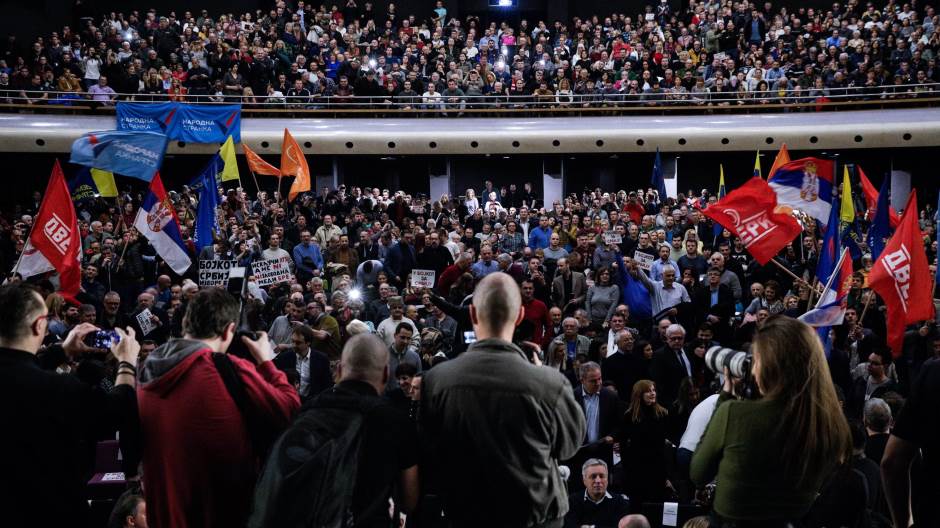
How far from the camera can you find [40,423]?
10.0 ft

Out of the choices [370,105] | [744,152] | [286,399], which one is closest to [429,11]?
[370,105]

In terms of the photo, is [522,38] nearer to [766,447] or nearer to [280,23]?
[280,23]

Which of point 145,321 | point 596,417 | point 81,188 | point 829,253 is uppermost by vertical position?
point 81,188

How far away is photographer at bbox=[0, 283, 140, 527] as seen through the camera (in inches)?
120

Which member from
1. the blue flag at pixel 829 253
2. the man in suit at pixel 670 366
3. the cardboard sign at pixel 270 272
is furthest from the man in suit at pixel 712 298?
the cardboard sign at pixel 270 272

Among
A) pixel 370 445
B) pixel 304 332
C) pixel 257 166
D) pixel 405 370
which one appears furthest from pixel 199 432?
pixel 257 166

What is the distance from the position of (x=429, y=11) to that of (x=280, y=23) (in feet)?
19.3

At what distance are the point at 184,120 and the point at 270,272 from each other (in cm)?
1034

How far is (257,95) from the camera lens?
2070 centimetres

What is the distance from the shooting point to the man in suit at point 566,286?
1045cm

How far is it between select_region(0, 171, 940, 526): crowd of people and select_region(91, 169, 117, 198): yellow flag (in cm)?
53

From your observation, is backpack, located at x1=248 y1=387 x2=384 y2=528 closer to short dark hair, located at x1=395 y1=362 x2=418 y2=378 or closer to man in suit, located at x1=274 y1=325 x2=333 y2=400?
short dark hair, located at x1=395 y1=362 x2=418 y2=378

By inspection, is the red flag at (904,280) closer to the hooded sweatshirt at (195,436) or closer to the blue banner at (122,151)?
the hooded sweatshirt at (195,436)

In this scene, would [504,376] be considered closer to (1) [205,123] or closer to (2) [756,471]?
(2) [756,471]
